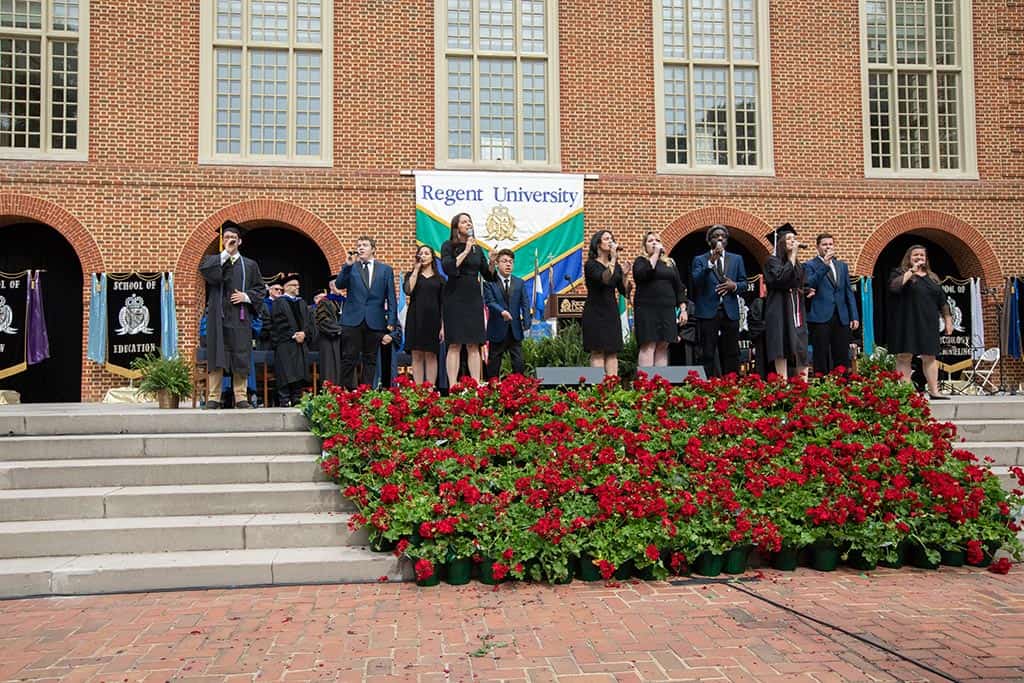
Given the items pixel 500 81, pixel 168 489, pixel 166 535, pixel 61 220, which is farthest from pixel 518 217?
pixel 166 535

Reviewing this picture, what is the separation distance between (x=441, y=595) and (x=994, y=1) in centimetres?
1723

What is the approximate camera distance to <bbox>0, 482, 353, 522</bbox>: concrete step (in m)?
5.92

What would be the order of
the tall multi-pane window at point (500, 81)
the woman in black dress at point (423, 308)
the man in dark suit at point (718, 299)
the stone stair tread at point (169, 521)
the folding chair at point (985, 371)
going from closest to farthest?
the stone stair tread at point (169, 521)
the woman in black dress at point (423, 308)
the man in dark suit at point (718, 299)
the folding chair at point (985, 371)
the tall multi-pane window at point (500, 81)

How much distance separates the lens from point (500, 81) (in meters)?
15.3

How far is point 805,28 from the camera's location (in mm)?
15695

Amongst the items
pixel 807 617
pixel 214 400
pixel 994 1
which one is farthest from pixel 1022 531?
pixel 994 1

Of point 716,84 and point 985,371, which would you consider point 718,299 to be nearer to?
point 716,84

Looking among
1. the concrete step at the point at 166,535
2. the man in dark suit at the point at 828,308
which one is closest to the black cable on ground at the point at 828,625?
the concrete step at the point at 166,535

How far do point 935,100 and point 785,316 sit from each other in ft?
33.9

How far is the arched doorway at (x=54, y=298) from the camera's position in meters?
14.4

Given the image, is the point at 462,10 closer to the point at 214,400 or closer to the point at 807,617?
the point at 214,400

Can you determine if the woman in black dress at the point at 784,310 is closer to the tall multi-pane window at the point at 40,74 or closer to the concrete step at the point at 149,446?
the concrete step at the point at 149,446

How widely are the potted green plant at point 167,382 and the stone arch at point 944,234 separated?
12.2 meters

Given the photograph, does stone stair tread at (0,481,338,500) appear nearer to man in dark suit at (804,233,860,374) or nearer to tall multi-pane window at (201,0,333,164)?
man in dark suit at (804,233,860,374)
